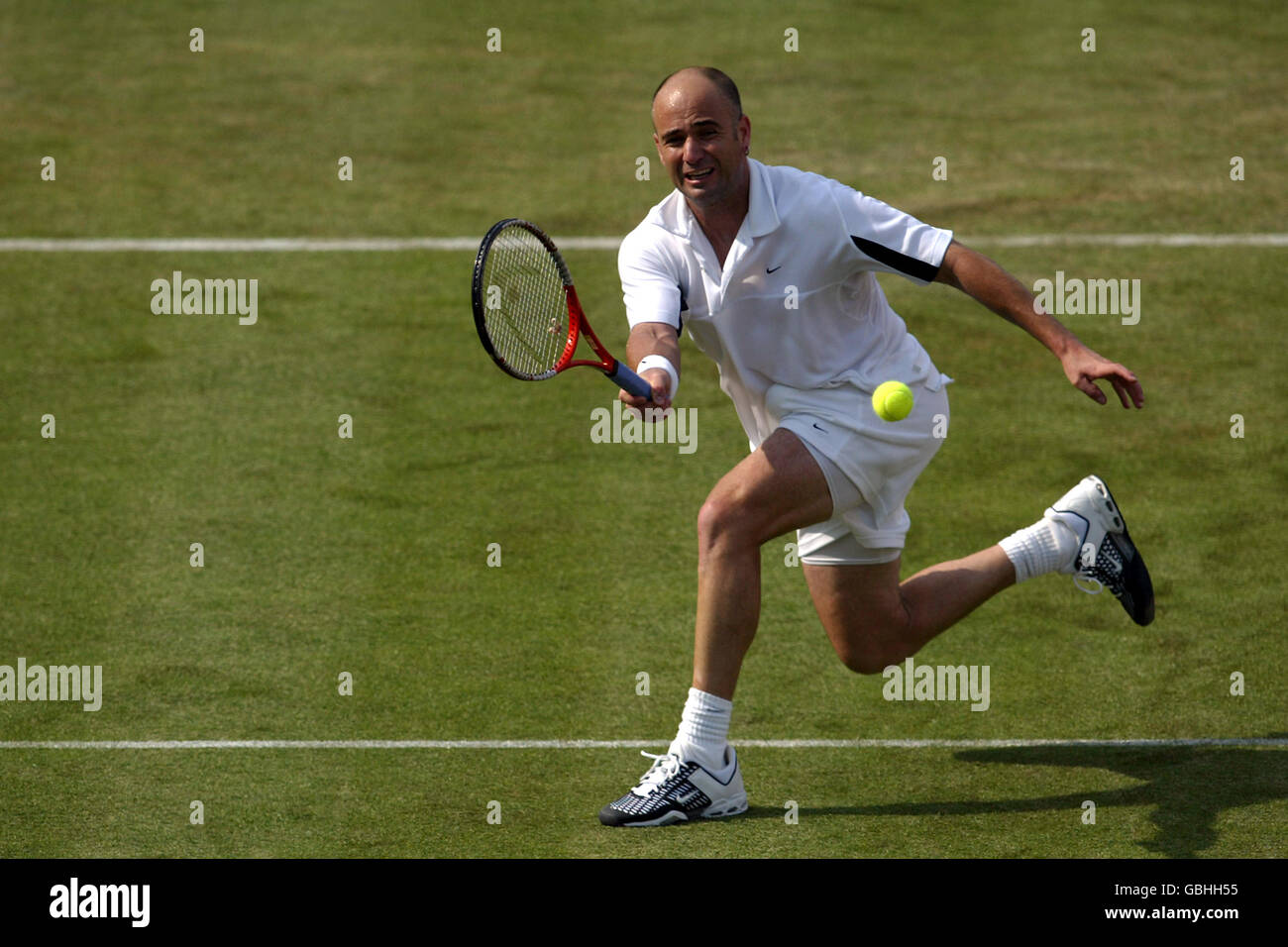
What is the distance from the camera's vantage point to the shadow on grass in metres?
6.08

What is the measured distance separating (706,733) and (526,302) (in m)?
1.54

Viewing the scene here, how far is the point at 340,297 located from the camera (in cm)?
1111

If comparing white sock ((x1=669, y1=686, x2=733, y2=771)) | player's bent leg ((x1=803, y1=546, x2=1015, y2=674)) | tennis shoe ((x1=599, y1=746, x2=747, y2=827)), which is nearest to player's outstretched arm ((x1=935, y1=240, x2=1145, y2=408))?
player's bent leg ((x1=803, y1=546, x2=1015, y2=674))

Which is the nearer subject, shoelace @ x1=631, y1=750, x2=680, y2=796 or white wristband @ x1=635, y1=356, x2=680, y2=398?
white wristband @ x1=635, y1=356, x2=680, y2=398

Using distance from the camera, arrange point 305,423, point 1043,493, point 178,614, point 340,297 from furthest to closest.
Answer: point 340,297
point 305,423
point 1043,493
point 178,614

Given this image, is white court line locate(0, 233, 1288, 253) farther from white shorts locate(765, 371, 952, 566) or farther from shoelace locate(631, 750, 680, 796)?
shoelace locate(631, 750, 680, 796)

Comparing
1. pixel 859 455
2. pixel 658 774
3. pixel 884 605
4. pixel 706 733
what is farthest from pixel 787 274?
pixel 658 774

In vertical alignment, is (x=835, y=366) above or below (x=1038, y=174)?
below

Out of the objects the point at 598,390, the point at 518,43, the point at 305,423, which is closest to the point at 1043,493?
the point at 598,390

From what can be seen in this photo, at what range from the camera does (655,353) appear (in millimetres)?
5902

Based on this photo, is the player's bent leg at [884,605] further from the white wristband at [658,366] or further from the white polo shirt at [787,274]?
the white wristband at [658,366]

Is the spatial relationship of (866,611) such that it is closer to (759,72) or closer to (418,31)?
(759,72)

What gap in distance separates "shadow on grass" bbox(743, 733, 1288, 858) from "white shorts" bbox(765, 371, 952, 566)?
849 mm

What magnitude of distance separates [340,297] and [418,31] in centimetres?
477
